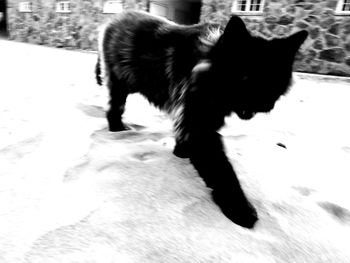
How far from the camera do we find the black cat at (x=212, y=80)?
4.79 ft

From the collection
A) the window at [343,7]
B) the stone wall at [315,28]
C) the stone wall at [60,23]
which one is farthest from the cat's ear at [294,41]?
the stone wall at [60,23]

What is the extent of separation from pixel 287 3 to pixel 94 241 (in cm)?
744

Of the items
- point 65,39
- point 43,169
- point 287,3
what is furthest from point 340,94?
point 65,39

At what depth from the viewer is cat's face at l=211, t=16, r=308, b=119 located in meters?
1.44

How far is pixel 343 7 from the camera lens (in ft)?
20.0

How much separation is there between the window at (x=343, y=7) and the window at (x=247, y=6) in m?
1.91

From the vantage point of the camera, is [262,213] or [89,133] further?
[89,133]

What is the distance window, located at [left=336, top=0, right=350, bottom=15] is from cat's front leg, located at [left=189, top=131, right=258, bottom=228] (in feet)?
21.0

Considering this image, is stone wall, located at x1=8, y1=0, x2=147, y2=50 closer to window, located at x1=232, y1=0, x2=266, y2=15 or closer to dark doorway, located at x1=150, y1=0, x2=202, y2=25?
dark doorway, located at x1=150, y1=0, x2=202, y2=25

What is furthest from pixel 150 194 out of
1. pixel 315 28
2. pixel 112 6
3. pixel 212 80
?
pixel 112 6

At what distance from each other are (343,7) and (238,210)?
6.95 metres

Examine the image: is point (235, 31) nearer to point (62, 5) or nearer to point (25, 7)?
point (62, 5)

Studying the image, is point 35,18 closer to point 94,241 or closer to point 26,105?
point 26,105

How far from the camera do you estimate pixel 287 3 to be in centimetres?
655
